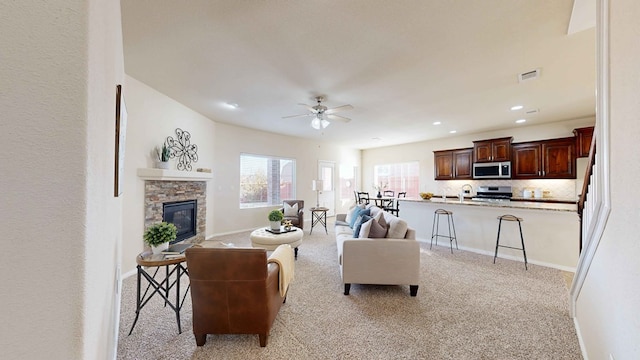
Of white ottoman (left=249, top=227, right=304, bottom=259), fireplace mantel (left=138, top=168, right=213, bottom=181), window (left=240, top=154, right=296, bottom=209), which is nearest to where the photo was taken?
fireplace mantel (left=138, top=168, right=213, bottom=181)

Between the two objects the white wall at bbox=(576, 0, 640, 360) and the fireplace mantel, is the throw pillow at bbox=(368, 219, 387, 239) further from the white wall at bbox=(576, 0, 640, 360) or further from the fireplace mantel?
the fireplace mantel

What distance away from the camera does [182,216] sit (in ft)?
14.8

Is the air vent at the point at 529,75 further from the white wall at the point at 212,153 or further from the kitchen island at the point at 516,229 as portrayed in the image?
the white wall at the point at 212,153

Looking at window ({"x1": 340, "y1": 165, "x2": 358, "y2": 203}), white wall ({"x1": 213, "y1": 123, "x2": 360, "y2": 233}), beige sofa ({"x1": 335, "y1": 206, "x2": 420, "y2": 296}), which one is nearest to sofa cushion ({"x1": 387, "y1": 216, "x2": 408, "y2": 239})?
beige sofa ({"x1": 335, "y1": 206, "x2": 420, "y2": 296})

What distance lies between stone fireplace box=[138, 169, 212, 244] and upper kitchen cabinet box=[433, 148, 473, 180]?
6414mm

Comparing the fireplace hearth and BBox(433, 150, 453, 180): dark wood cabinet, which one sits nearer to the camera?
the fireplace hearth

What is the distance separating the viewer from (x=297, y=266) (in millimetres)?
3725

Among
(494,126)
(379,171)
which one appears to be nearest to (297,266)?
(494,126)

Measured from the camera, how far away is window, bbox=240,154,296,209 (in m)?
6.31

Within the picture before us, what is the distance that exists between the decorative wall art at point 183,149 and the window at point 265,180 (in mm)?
1546

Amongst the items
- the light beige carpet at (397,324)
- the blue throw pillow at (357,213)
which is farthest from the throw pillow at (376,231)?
the blue throw pillow at (357,213)

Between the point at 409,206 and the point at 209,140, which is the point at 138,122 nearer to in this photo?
the point at 209,140

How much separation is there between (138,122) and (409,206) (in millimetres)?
5305

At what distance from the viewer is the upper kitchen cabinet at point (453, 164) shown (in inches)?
265
